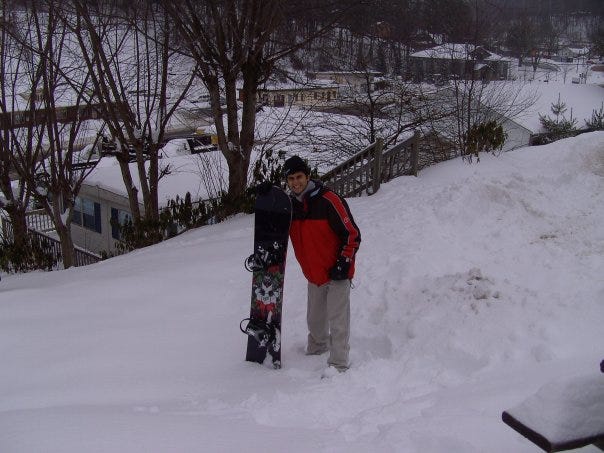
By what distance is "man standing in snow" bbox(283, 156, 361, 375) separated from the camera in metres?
4.38

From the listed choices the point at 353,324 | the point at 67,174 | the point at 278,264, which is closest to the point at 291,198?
the point at 278,264

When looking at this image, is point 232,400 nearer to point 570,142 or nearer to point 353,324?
point 353,324

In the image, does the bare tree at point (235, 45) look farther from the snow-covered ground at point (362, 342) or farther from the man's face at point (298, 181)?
the man's face at point (298, 181)

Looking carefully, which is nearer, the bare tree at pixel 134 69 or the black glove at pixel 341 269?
the black glove at pixel 341 269

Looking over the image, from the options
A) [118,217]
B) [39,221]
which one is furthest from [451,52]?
[39,221]

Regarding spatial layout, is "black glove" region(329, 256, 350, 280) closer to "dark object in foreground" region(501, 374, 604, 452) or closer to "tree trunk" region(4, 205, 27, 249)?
"dark object in foreground" region(501, 374, 604, 452)

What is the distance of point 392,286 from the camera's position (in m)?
5.52

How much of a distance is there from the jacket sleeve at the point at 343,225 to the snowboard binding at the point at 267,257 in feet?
1.71

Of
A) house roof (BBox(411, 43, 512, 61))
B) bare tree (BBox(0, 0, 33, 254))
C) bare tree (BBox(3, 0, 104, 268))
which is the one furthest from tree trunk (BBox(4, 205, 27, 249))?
house roof (BBox(411, 43, 512, 61))

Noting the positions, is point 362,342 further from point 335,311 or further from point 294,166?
point 294,166

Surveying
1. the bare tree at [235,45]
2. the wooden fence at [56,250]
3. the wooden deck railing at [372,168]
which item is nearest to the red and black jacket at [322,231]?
the wooden deck railing at [372,168]

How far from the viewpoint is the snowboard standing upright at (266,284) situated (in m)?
4.61

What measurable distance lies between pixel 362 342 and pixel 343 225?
1210 mm

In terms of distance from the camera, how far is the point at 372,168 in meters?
10.5
